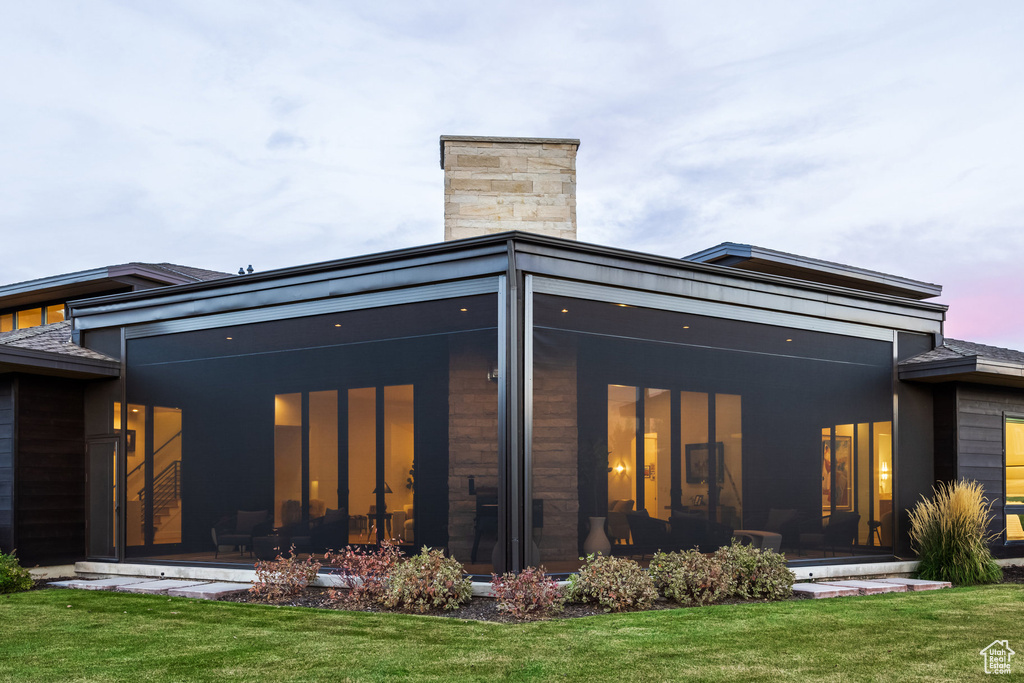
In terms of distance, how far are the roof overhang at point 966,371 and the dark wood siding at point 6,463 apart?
11.9m

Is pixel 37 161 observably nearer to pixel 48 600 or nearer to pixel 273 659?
pixel 48 600

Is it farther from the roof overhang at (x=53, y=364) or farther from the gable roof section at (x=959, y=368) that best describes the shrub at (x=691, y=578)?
the roof overhang at (x=53, y=364)

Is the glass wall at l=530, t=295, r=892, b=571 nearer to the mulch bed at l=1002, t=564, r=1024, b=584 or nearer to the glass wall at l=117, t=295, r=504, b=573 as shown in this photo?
the glass wall at l=117, t=295, r=504, b=573

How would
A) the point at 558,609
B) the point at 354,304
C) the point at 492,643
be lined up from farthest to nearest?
1. the point at 354,304
2. the point at 558,609
3. the point at 492,643

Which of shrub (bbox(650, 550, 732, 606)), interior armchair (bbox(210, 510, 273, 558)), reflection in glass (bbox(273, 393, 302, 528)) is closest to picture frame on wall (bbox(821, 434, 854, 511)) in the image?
shrub (bbox(650, 550, 732, 606))

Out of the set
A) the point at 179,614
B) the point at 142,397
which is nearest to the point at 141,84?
the point at 142,397

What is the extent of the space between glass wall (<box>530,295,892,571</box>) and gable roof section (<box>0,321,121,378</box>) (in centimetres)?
630

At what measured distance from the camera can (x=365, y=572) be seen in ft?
25.1

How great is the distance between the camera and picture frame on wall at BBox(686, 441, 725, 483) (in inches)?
343

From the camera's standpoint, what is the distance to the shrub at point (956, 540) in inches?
367

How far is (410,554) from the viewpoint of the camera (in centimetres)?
800

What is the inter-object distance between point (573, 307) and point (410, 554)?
3.12 m

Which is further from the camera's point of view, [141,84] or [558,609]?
[141,84]

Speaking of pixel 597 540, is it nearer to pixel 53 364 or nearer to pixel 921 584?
pixel 921 584
